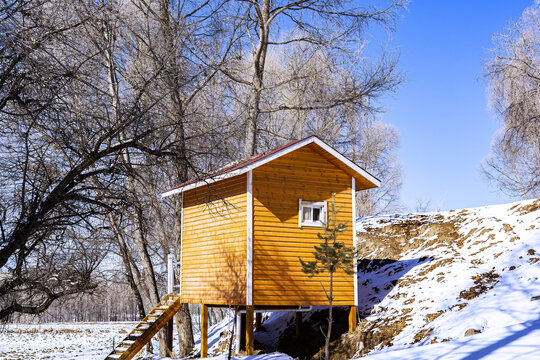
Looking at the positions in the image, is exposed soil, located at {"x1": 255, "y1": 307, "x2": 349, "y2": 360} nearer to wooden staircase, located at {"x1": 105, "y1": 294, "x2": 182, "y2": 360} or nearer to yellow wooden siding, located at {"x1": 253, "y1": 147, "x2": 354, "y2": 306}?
yellow wooden siding, located at {"x1": 253, "y1": 147, "x2": 354, "y2": 306}

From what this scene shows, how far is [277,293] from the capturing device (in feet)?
42.5

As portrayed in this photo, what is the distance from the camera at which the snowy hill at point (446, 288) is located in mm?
9164

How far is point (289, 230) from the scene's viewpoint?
13312mm

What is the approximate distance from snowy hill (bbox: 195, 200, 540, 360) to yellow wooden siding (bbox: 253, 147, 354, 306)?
1480 mm

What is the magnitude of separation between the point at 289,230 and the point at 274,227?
430 millimetres

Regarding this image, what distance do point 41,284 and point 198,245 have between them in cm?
697

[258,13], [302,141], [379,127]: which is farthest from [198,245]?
[379,127]

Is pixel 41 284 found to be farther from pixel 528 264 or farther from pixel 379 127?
pixel 379 127

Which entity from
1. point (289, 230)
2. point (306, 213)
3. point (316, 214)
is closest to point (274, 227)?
point (289, 230)

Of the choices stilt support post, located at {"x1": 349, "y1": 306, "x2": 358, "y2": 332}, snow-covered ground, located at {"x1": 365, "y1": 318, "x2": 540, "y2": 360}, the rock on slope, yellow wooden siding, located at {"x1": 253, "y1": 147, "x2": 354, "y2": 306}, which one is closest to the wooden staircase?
yellow wooden siding, located at {"x1": 253, "y1": 147, "x2": 354, "y2": 306}

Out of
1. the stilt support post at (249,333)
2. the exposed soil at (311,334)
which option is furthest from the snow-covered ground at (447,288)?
the stilt support post at (249,333)

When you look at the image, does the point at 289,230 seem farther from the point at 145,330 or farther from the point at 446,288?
the point at 145,330

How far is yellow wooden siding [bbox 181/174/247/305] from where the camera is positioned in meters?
13.0

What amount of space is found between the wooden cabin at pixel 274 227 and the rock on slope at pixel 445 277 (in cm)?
135
